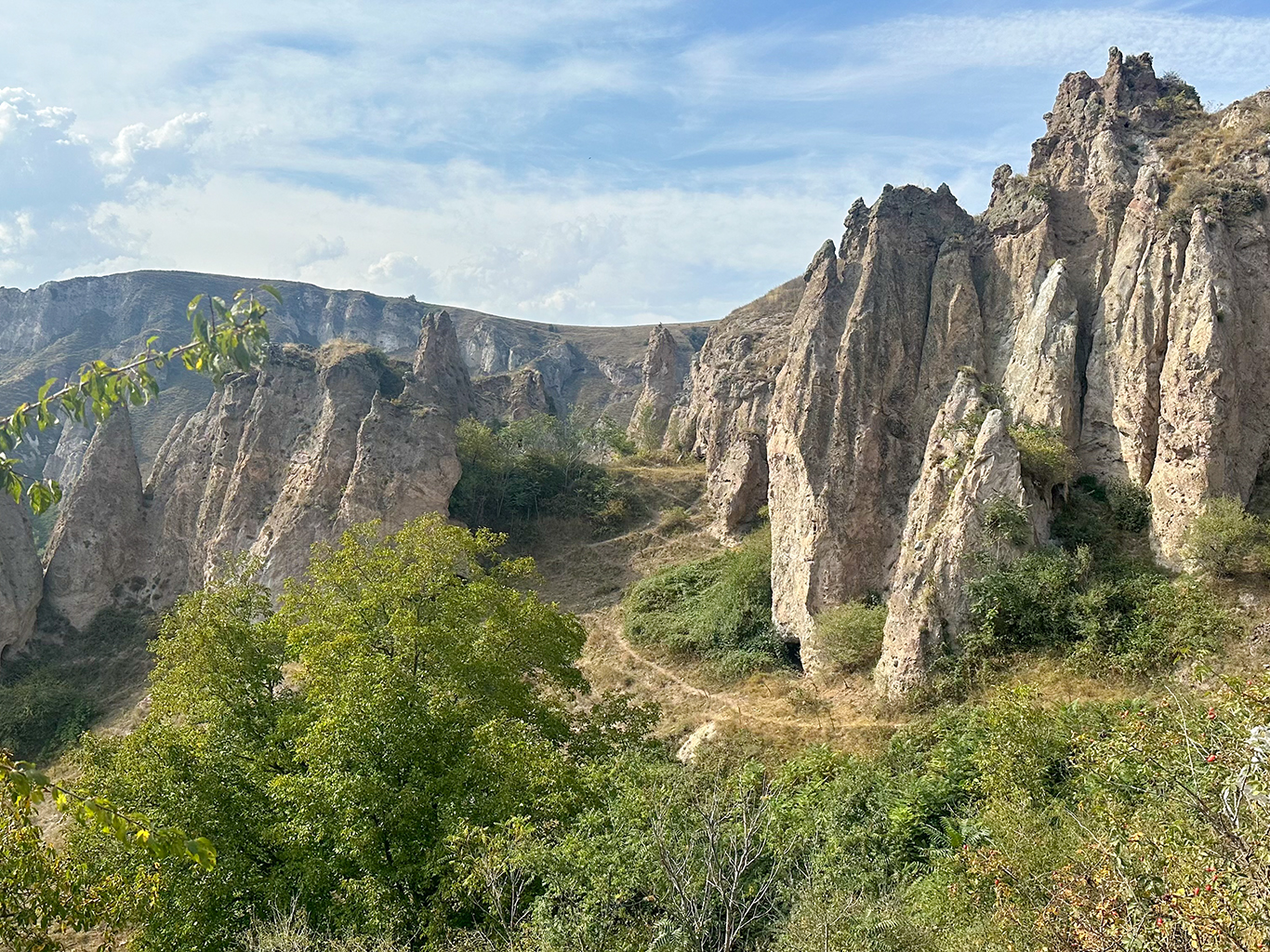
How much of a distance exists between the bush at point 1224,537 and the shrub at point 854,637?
23.6ft

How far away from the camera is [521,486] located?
1593 inches

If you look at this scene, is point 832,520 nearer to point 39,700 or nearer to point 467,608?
point 467,608

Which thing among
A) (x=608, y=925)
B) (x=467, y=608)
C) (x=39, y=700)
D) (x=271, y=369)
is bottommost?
(x=39, y=700)

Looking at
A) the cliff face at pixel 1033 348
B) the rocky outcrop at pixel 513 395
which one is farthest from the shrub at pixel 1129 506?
the rocky outcrop at pixel 513 395

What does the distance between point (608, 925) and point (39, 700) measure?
30.3 metres

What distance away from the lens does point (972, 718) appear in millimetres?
13961

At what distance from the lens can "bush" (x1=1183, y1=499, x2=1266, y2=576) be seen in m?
15.7

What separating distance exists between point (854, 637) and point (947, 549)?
11.5 feet

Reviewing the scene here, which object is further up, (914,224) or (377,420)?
(914,224)

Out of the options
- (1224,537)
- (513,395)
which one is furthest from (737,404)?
(1224,537)

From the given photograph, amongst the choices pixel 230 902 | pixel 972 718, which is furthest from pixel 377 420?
pixel 972 718

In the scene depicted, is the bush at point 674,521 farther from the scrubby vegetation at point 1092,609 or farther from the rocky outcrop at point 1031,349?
the scrubby vegetation at point 1092,609

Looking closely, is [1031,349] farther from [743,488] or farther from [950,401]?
[743,488]

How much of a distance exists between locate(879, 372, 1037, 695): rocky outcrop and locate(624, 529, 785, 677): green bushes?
213 inches
